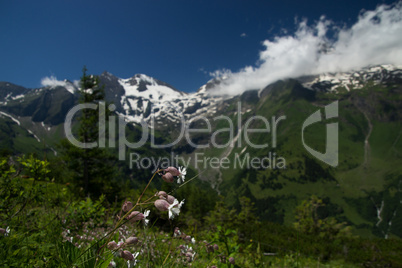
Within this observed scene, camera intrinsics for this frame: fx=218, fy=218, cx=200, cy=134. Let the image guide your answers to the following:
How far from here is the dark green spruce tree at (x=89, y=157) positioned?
61.3 ft

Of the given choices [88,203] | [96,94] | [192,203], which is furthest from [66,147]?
[192,203]

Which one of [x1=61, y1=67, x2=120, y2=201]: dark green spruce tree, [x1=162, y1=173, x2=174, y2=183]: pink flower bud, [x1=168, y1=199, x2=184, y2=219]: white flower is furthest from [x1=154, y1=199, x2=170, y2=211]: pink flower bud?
[x1=61, y1=67, x2=120, y2=201]: dark green spruce tree

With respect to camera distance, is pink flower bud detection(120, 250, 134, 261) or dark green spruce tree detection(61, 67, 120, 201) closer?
pink flower bud detection(120, 250, 134, 261)

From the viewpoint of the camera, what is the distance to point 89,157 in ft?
62.7

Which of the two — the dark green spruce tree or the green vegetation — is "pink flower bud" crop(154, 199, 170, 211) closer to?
the green vegetation

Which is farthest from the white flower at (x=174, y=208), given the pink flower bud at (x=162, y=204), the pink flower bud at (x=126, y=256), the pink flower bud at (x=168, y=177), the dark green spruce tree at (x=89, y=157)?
the dark green spruce tree at (x=89, y=157)

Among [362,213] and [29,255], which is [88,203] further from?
[362,213]

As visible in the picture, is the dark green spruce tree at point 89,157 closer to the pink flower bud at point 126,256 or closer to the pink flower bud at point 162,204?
the pink flower bud at point 126,256

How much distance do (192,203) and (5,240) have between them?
169 feet

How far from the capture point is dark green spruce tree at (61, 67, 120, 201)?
18672mm

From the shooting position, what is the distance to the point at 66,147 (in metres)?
18.9

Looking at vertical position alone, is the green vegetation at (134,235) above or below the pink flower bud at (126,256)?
below

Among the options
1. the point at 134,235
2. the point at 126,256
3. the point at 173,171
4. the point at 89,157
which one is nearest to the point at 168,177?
the point at 173,171

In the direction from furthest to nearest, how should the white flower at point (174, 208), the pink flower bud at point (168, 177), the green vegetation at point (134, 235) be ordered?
the green vegetation at point (134, 235) → the pink flower bud at point (168, 177) → the white flower at point (174, 208)
